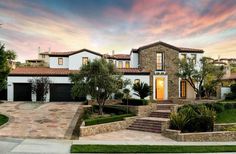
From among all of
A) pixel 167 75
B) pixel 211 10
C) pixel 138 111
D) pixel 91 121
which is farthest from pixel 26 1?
pixel 167 75

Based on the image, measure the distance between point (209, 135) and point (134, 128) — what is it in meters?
5.89

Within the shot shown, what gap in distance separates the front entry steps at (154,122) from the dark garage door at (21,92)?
53.1 feet

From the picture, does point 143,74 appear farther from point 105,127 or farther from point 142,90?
point 105,127

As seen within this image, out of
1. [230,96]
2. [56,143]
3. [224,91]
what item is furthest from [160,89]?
[56,143]

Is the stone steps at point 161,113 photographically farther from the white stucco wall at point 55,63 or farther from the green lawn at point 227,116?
the white stucco wall at point 55,63

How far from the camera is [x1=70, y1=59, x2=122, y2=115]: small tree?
2109 centimetres

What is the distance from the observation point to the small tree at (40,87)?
102 ft

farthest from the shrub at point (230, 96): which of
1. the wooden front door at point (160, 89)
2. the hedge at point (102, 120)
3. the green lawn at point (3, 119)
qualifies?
the green lawn at point (3, 119)

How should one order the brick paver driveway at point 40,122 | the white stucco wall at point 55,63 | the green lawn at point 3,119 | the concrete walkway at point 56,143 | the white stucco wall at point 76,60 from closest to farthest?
the concrete walkway at point 56,143 < the brick paver driveway at point 40,122 < the green lawn at point 3,119 < the white stucco wall at point 76,60 < the white stucco wall at point 55,63

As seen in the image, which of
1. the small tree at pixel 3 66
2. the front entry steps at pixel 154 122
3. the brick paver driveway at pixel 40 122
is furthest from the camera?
the small tree at pixel 3 66

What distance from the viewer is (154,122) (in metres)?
20.3

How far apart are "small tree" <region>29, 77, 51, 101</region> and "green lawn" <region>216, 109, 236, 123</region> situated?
19478 mm

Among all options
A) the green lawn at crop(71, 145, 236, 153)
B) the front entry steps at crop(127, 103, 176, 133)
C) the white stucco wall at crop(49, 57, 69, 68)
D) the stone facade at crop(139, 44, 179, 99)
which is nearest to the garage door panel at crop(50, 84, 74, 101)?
the white stucco wall at crop(49, 57, 69, 68)

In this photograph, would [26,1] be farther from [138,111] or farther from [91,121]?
[138,111]
